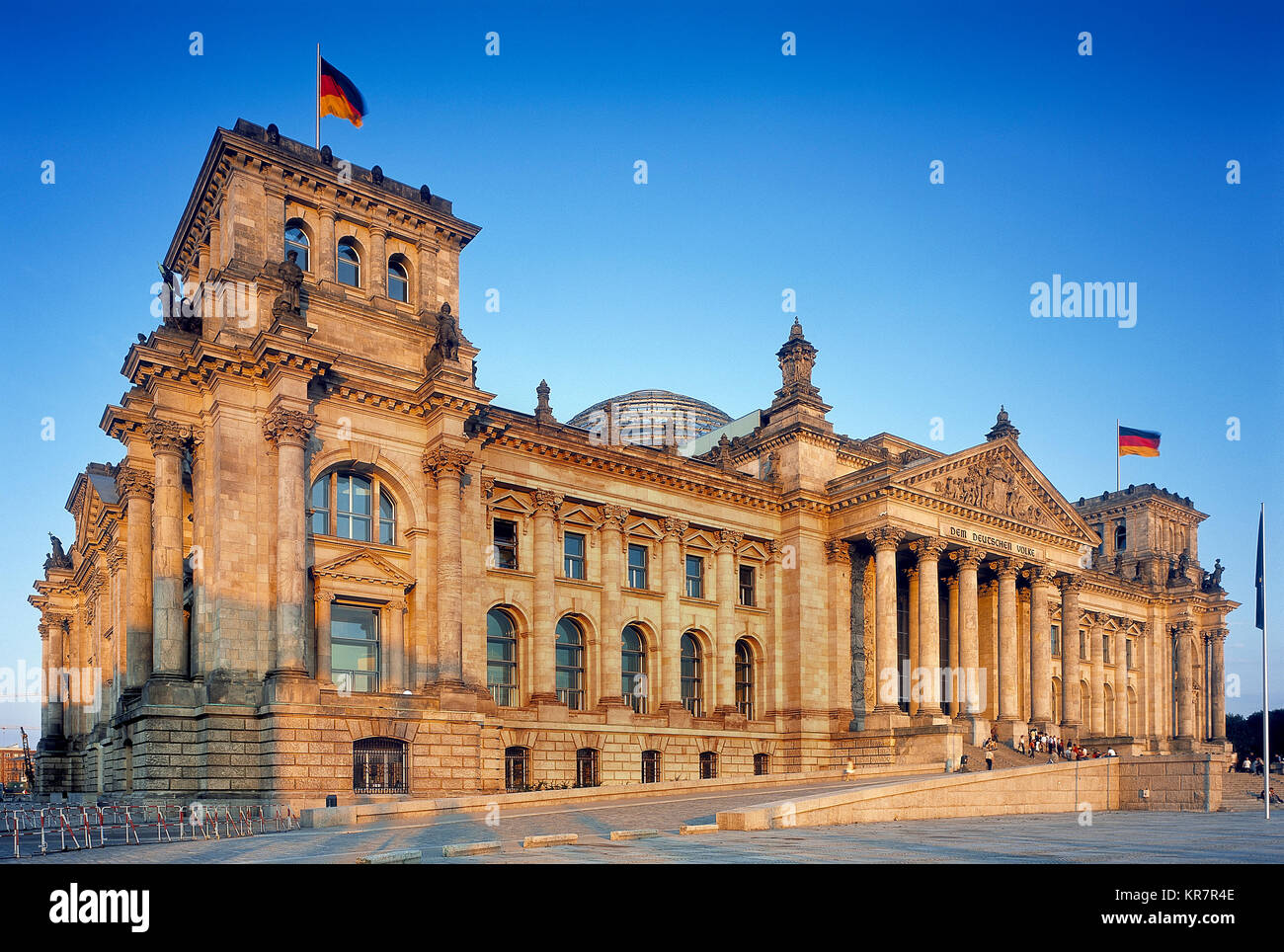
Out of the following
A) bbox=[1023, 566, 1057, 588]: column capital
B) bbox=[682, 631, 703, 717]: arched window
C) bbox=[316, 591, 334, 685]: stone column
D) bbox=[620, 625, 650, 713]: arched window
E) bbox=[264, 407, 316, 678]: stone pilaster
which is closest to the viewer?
bbox=[264, 407, 316, 678]: stone pilaster

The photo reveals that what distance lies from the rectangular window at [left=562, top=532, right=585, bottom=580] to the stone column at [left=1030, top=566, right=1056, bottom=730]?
27.2 meters

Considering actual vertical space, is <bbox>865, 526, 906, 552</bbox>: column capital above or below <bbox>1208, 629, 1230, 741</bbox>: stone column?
above

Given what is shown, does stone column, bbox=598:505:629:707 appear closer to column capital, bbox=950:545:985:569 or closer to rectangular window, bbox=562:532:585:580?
rectangular window, bbox=562:532:585:580

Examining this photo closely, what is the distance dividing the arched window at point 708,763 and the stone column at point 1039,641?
1993cm

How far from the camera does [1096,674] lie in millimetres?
74312

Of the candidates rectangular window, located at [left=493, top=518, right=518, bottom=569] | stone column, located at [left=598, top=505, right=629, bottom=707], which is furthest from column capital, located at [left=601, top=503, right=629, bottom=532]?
rectangular window, located at [left=493, top=518, right=518, bottom=569]

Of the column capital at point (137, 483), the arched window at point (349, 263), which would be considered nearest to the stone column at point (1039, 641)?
the arched window at point (349, 263)

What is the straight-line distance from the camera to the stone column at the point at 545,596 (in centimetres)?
4488

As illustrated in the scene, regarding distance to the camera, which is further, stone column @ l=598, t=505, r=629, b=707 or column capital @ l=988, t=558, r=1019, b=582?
column capital @ l=988, t=558, r=1019, b=582

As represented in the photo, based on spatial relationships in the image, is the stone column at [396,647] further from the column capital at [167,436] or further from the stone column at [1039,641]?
the stone column at [1039,641]

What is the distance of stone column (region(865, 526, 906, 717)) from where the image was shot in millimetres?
53156

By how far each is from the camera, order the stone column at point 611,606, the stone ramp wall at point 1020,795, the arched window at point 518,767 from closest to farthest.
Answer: the stone ramp wall at point 1020,795 → the arched window at point 518,767 → the stone column at point 611,606
